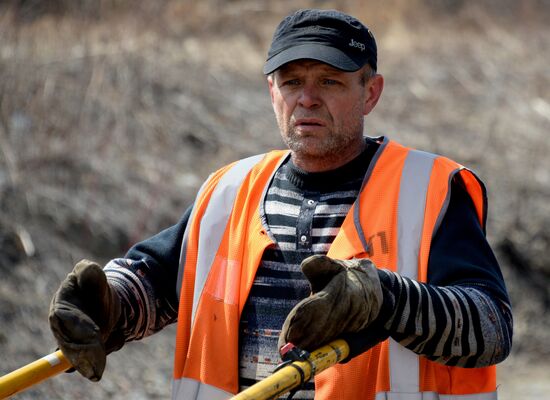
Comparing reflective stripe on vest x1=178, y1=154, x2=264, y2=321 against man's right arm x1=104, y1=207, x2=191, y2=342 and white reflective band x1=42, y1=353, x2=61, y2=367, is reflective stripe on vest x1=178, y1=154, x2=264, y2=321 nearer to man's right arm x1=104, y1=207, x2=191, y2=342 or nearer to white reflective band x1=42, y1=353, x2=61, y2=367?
man's right arm x1=104, y1=207, x2=191, y2=342

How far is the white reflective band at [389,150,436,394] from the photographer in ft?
9.79

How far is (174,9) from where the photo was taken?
1040 centimetres

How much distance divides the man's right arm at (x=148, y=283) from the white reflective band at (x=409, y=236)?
0.76m

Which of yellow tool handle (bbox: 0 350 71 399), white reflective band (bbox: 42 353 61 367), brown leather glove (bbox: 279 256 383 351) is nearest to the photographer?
brown leather glove (bbox: 279 256 383 351)

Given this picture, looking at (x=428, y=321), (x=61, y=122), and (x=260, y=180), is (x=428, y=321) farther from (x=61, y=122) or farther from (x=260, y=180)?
(x=61, y=122)

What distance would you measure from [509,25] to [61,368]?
9848mm

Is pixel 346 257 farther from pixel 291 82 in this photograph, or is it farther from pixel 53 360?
pixel 53 360

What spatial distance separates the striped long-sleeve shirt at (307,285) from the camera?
2822 millimetres

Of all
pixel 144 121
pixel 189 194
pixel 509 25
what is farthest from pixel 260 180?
pixel 509 25

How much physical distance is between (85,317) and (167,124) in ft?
19.2

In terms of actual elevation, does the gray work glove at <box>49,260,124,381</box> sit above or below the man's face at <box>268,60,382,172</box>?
below

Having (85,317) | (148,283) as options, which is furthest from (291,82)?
(85,317)

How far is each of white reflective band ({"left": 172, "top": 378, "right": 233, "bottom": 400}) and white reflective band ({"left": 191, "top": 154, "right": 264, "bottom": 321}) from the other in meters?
0.20

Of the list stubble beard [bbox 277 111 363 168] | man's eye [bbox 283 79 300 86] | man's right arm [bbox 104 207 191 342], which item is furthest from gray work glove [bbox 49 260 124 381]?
man's eye [bbox 283 79 300 86]
